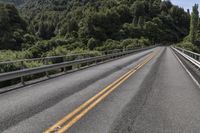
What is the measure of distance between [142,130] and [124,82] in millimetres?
8332

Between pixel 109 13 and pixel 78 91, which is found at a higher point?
pixel 109 13

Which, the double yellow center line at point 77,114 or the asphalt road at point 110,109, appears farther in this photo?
the asphalt road at point 110,109

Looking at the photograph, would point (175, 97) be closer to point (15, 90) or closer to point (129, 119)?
point (129, 119)

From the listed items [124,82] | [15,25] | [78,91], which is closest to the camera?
[78,91]

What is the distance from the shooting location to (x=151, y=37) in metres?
191

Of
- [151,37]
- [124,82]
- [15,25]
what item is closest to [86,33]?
[15,25]

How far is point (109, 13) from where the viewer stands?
570 feet

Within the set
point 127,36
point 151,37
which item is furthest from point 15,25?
point 151,37

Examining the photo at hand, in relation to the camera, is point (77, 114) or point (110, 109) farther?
point (110, 109)

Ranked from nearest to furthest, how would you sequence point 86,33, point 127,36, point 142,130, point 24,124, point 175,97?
point 142,130, point 24,124, point 175,97, point 86,33, point 127,36

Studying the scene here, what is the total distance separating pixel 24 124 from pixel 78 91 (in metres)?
5.09

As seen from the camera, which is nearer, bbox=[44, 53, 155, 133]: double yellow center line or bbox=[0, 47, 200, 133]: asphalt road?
bbox=[44, 53, 155, 133]: double yellow center line

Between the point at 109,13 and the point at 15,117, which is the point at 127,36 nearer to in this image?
the point at 109,13

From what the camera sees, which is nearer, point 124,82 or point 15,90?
point 15,90
